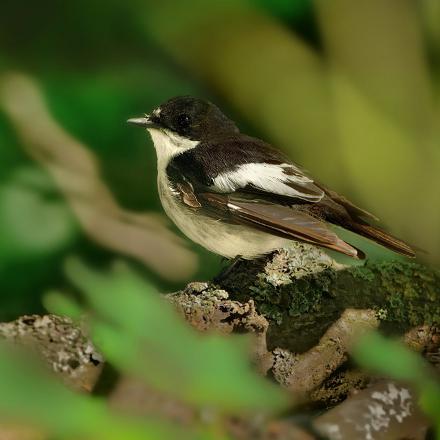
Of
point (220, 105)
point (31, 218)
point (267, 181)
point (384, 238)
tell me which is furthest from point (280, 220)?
point (31, 218)

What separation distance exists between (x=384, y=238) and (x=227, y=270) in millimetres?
296

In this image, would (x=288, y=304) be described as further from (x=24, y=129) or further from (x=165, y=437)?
(x=24, y=129)

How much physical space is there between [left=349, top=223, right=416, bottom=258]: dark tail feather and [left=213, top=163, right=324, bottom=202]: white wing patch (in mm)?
107

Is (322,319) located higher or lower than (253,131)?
lower

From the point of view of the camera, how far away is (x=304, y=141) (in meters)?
1.66

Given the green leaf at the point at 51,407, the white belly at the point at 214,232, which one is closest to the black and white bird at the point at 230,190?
the white belly at the point at 214,232

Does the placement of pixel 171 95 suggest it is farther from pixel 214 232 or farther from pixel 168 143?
pixel 214 232

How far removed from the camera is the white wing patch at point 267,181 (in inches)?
56.8

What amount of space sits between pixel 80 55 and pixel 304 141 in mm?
482

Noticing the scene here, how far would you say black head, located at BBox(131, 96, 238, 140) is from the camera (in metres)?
1.48

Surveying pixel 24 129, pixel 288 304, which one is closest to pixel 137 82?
pixel 24 129

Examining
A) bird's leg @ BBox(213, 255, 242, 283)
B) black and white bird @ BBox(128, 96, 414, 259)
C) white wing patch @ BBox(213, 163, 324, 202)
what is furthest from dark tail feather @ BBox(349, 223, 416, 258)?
bird's leg @ BBox(213, 255, 242, 283)

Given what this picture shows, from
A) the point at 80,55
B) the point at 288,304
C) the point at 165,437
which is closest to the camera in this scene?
the point at 165,437

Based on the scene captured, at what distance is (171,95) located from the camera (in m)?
1.58
